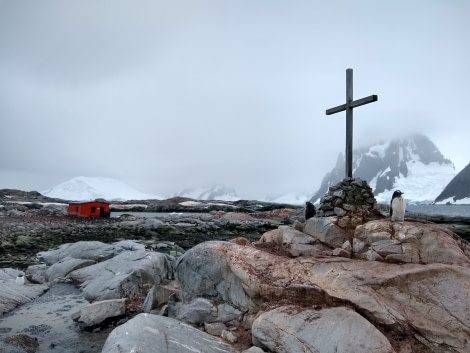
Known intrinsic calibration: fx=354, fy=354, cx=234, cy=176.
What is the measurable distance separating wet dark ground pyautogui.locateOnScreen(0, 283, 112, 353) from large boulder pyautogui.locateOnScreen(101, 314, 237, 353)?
90.1 inches

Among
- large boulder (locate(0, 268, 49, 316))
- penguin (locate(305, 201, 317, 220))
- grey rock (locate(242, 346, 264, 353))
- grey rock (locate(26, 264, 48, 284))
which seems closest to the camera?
grey rock (locate(242, 346, 264, 353))

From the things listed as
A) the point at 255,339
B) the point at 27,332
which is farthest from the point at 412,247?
the point at 27,332

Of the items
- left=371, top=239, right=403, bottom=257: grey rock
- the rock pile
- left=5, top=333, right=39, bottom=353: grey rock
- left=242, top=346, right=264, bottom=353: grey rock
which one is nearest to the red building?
left=5, top=333, right=39, bottom=353: grey rock

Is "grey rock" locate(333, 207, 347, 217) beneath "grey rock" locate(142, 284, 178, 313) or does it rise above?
above

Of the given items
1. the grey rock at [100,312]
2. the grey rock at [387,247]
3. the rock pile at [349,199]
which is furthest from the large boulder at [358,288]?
Result: the grey rock at [100,312]

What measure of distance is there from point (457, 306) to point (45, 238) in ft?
105

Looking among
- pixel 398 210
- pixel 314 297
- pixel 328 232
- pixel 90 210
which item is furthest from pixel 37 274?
pixel 90 210

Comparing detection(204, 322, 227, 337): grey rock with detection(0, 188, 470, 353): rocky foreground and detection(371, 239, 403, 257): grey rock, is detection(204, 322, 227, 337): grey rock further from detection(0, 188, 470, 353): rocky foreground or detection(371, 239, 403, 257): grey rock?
detection(371, 239, 403, 257): grey rock

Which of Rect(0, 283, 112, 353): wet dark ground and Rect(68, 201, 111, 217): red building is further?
Rect(68, 201, 111, 217): red building

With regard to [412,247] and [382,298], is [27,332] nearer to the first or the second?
[382,298]

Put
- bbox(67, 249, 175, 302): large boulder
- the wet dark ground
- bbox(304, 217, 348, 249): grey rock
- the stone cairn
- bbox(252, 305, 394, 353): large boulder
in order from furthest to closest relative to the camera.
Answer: bbox(67, 249, 175, 302): large boulder < the stone cairn < bbox(304, 217, 348, 249): grey rock < the wet dark ground < bbox(252, 305, 394, 353): large boulder

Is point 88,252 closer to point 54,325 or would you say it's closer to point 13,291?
point 13,291

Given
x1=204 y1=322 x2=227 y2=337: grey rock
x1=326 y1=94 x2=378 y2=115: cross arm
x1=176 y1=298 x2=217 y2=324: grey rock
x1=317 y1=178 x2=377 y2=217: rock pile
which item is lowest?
x1=204 y1=322 x2=227 y2=337: grey rock

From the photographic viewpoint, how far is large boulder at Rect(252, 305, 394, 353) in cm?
781
